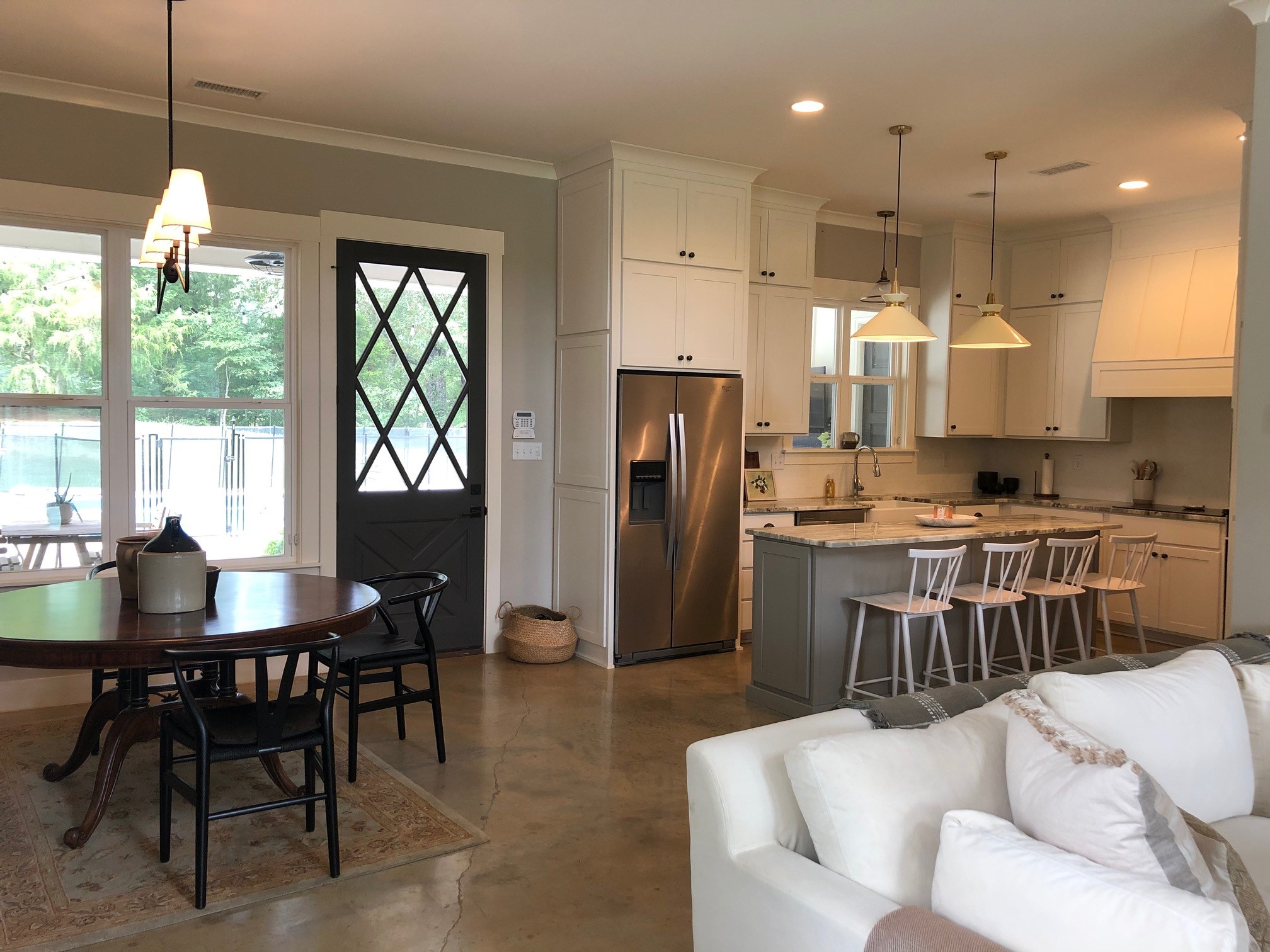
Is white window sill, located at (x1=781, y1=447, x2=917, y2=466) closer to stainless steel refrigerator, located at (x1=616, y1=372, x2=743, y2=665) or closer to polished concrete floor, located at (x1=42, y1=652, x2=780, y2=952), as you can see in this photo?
stainless steel refrigerator, located at (x1=616, y1=372, x2=743, y2=665)

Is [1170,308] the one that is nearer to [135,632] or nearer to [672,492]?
[672,492]

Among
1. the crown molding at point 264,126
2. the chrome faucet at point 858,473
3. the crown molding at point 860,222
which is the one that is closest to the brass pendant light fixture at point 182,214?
the crown molding at point 264,126

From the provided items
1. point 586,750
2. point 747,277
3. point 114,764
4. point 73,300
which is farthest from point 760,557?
point 73,300

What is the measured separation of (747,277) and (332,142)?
Result: 2.42 meters

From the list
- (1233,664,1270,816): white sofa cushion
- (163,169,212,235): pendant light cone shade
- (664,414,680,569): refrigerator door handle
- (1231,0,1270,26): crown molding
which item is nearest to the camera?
(1233,664,1270,816): white sofa cushion

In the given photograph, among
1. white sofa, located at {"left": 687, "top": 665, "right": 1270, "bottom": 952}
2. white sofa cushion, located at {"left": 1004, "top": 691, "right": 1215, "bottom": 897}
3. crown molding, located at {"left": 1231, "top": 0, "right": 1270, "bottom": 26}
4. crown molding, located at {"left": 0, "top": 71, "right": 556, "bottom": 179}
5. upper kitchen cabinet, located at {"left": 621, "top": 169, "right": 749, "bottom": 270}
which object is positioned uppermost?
crown molding, located at {"left": 0, "top": 71, "right": 556, "bottom": 179}

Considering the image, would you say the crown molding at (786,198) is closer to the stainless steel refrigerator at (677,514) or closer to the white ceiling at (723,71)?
the white ceiling at (723,71)

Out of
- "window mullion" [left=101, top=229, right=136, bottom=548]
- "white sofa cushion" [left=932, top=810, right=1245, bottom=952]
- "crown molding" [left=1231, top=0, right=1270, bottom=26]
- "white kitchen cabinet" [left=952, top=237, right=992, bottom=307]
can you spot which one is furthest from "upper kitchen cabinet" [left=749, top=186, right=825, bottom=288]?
"white sofa cushion" [left=932, top=810, right=1245, bottom=952]

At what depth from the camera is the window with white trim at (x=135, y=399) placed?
14.6ft

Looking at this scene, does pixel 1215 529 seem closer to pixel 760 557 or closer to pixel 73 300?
pixel 760 557

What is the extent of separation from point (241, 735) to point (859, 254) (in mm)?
5508

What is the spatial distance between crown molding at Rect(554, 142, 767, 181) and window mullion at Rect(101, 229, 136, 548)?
2312mm

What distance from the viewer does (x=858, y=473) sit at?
7.10m

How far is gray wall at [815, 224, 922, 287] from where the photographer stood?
22.3ft
